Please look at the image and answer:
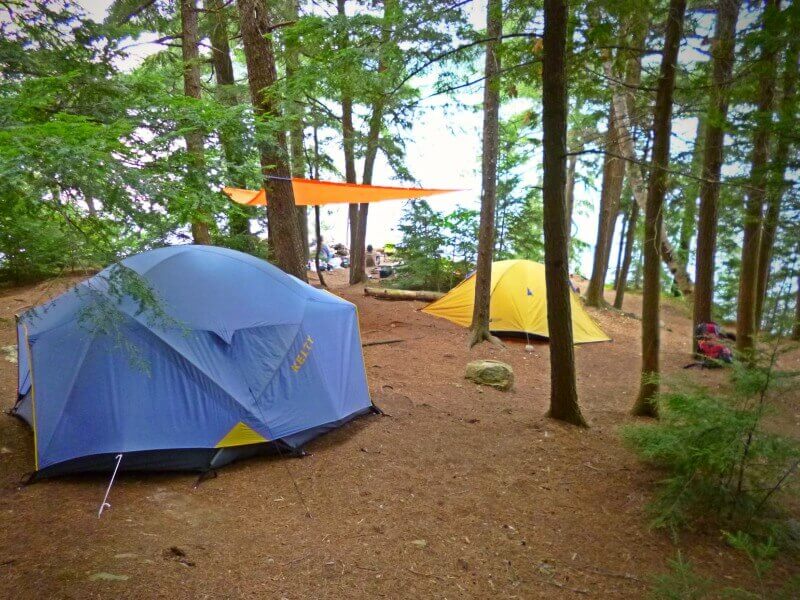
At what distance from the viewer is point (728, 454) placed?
3123mm

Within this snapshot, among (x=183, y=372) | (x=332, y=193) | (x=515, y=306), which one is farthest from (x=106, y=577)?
(x=515, y=306)

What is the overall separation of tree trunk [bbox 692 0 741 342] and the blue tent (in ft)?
13.4

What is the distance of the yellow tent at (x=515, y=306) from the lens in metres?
9.63

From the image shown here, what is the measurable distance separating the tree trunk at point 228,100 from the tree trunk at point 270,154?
1.58ft

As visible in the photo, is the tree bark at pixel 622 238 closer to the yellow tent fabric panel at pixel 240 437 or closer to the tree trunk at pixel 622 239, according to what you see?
the tree trunk at pixel 622 239

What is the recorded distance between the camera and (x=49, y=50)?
371cm

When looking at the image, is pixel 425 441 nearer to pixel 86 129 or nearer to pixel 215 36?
pixel 86 129

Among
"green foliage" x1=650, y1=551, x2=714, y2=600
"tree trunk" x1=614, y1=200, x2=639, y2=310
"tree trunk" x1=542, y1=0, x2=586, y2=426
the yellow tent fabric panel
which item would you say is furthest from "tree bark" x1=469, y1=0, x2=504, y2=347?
"green foliage" x1=650, y1=551, x2=714, y2=600

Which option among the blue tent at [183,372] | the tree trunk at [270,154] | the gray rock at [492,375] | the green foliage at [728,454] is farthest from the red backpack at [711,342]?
the tree trunk at [270,154]

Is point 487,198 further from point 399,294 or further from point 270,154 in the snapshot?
point 399,294

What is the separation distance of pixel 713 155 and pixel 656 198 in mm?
3103

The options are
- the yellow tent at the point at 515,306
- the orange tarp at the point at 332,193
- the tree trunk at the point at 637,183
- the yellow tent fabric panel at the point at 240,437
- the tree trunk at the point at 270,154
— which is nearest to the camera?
the yellow tent fabric panel at the point at 240,437

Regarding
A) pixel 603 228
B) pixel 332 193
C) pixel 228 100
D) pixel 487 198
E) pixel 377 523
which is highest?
pixel 228 100

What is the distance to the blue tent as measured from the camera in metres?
3.84
